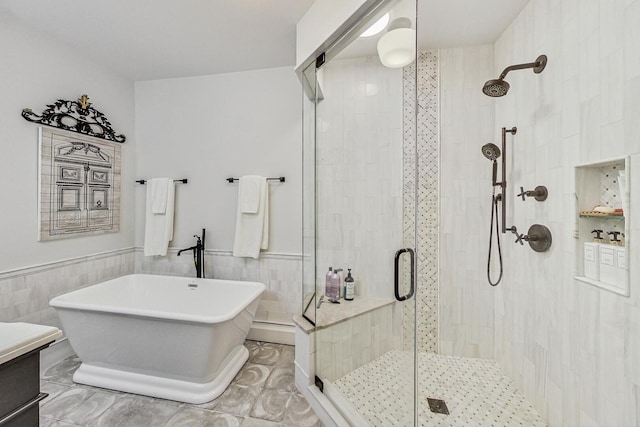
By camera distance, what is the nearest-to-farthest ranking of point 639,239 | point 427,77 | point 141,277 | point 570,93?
Result: point 639,239 → point 570,93 → point 427,77 → point 141,277

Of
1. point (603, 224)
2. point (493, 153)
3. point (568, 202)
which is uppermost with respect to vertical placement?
point (493, 153)

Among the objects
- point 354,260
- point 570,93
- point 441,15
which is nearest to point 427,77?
point 441,15

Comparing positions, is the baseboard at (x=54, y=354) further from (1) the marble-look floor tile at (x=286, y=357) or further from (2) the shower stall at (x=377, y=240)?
(2) the shower stall at (x=377, y=240)

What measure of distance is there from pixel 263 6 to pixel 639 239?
227 cm

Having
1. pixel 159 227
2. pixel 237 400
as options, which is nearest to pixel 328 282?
pixel 237 400

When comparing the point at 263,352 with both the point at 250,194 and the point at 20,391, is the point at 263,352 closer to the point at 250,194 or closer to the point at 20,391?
the point at 250,194

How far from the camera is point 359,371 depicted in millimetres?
Answer: 1565

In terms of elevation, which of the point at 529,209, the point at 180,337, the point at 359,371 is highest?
the point at 529,209

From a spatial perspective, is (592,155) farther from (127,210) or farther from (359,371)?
(127,210)

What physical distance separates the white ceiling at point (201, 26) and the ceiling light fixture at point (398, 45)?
2.00 feet

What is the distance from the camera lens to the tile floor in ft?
5.26

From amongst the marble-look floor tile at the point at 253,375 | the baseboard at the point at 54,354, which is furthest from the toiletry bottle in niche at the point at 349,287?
the baseboard at the point at 54,354

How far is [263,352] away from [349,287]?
123 centimetres

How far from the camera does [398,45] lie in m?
1.37
